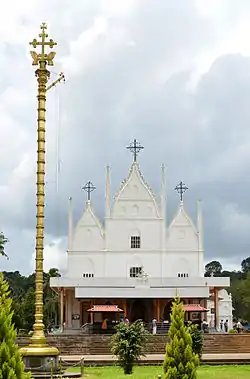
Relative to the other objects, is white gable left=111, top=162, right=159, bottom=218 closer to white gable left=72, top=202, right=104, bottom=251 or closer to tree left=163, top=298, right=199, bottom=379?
white gable left=72, top=202, right=104, bottom=251

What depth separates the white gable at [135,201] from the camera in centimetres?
5606

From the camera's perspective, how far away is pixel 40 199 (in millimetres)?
20281

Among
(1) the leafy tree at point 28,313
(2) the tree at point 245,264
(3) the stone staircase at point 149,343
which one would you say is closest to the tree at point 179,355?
(3) the stone staircase at point 149,343

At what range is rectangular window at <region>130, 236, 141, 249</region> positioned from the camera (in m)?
55.4

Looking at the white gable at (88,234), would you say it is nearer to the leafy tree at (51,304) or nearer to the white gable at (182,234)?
the white gable at (182,234)

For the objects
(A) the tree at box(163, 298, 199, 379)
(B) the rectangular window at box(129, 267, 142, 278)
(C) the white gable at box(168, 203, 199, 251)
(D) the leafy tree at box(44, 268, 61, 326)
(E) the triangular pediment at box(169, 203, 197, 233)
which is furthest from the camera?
(D) the leafy tree at box(44, 268, 61, 326)

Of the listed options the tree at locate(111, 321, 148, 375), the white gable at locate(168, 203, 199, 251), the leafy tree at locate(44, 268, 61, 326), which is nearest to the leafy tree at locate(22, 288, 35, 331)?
the leafy tree at locate(44, 268, 61, 326)

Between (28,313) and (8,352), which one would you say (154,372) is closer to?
(8,352)

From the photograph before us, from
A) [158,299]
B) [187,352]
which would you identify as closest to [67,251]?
[158,299]

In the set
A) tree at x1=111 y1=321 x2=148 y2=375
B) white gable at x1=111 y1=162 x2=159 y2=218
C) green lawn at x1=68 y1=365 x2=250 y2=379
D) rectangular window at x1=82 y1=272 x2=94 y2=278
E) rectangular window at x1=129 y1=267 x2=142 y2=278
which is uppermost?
white gable at x1=111 y1=162 x2=159 y2=218

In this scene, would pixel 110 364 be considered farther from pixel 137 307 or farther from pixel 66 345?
pixel 137 307

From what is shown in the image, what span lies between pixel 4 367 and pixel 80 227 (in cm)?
4470

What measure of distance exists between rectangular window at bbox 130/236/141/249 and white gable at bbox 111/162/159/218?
1.81 metres

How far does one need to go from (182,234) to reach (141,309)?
7727 mm
